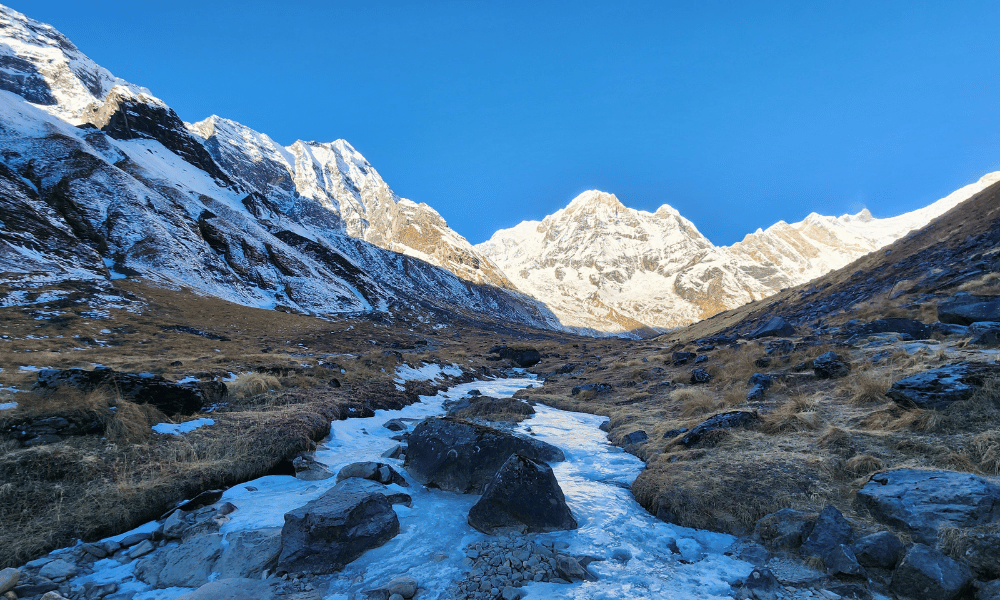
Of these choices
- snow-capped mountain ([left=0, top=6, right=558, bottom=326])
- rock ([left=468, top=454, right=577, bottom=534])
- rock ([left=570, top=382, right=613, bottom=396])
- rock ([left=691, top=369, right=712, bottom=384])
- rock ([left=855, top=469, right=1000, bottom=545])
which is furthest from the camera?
snow-capped mountain ([left=0, top=6, right=558, bottom=326])

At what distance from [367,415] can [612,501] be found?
30.4ft

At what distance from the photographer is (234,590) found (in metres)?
4.53

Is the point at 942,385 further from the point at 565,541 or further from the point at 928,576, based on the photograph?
the point at 565,541

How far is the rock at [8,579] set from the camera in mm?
4055

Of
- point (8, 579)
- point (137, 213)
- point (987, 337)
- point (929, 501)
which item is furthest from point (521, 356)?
point (137, 213)

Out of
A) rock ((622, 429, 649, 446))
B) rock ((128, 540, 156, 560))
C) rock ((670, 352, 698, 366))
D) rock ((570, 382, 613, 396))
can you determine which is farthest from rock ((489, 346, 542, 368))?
rock ((128, 540, 156, 560))

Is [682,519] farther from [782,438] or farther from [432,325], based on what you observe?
[432,325]

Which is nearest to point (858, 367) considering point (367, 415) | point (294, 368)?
point (367, 415)

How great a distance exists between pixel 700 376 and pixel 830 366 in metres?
5.66

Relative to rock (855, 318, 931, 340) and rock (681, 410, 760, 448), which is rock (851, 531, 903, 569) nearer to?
rock (681, 410, 760, 448)

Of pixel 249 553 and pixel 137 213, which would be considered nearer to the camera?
pixel 249 553

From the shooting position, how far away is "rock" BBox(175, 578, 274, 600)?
436 cm

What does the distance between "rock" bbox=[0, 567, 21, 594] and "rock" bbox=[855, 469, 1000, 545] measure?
10168mm

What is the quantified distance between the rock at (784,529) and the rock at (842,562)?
472 mm
